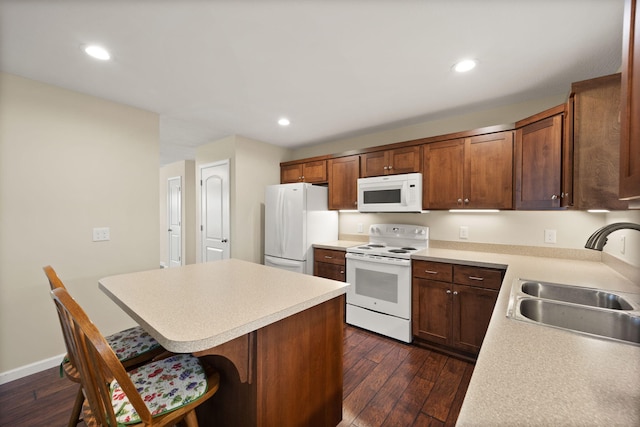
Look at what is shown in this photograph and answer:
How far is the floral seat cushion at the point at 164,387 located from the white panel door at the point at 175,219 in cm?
467

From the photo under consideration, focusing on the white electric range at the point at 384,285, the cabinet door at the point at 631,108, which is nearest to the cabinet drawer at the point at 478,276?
the white electric range at the point at 384,285

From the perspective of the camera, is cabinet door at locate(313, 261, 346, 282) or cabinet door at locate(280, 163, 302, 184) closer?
cabinet door at locate(313, 261, 346, 282)

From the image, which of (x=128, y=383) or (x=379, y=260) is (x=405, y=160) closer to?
(x=379, y=260)

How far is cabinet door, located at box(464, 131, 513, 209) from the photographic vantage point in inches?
92.1

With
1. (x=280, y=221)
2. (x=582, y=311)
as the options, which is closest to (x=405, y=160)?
(x=280, y=221)

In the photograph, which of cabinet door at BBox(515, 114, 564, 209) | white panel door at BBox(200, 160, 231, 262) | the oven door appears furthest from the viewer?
white panel door at BBox(200, 160, 231, 262)

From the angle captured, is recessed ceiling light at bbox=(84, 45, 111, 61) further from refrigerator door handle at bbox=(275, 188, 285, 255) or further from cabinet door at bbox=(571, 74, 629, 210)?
cabinet door at bbox=(571, 74, 629, 210)

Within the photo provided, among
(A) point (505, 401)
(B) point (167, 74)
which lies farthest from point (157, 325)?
(B) point (167, 74)

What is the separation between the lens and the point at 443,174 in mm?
2686

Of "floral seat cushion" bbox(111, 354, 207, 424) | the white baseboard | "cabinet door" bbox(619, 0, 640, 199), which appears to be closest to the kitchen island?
"floral seat cushion" bbox(111, 354, 207, 424)

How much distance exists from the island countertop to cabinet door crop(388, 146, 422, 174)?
6.23 ft

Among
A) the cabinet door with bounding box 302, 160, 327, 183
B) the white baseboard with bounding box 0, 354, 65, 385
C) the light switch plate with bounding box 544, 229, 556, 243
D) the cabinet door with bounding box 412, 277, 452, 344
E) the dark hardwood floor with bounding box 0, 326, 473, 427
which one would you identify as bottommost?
the dark hardwood floor with bounding box 0, 326, 473, 427

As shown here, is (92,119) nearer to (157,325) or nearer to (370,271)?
(157,325)

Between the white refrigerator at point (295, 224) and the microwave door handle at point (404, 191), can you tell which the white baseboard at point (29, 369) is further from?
the microwave door handle at point (404, 191)
